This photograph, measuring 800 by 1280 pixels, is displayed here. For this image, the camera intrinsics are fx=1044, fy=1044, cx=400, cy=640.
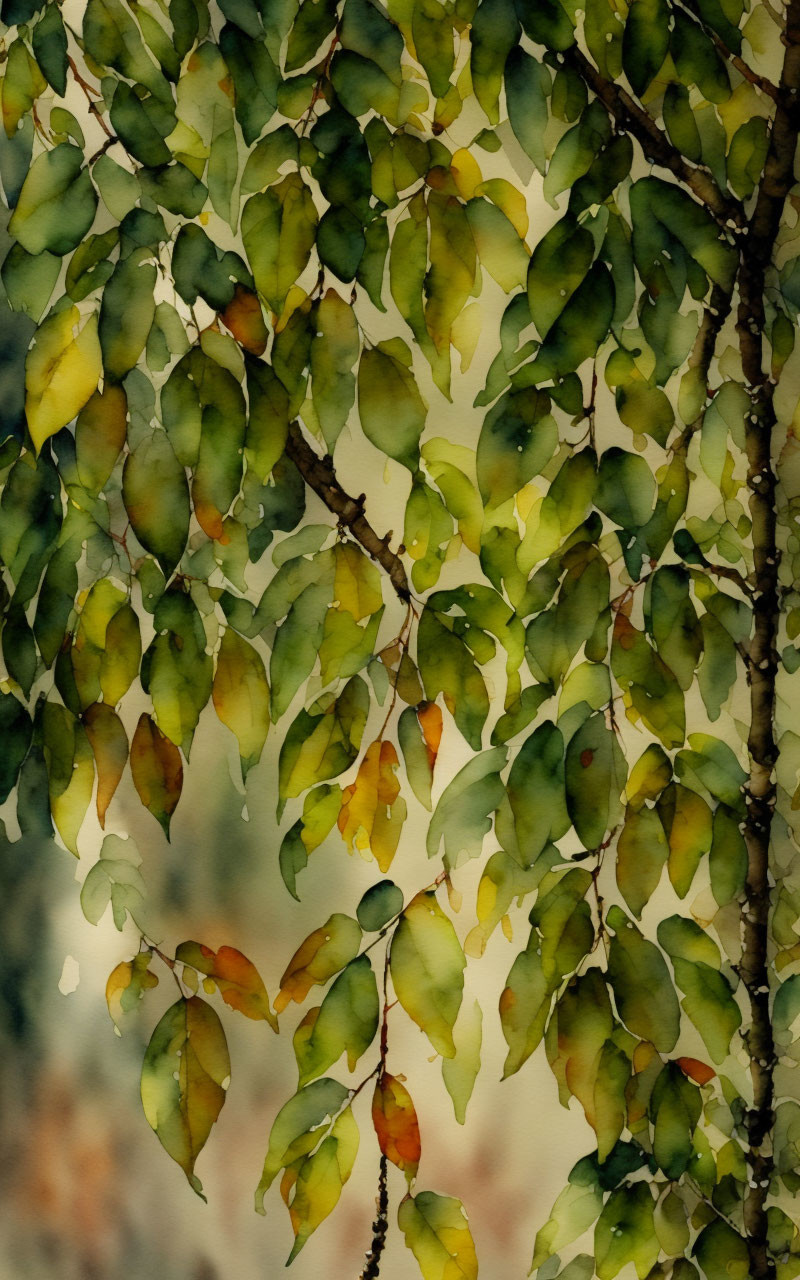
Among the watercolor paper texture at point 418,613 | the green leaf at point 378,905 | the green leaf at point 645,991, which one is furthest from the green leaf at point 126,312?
the green leaf at point 645,991

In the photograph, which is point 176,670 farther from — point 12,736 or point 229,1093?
point 229,1093

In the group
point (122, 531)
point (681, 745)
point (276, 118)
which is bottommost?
point (681, 745)

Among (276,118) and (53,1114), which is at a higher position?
(276,118)

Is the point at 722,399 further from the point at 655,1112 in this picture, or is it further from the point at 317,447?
the point at 655,1112

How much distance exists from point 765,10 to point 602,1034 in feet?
2.87

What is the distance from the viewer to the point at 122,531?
98 cm

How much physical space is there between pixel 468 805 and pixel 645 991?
0.68 feet

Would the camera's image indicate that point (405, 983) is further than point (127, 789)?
No

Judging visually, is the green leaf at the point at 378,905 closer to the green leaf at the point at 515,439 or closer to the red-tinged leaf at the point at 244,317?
the green leaf at the point at 515,439

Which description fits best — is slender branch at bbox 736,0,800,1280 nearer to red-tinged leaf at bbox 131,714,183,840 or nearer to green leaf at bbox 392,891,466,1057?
green leaf at bbox 392,891,466,1057

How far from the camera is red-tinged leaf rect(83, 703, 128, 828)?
91cm

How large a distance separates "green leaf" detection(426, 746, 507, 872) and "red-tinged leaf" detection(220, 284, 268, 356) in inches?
15.4

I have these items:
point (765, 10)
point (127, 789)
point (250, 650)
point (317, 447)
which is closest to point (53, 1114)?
point (127, 789)

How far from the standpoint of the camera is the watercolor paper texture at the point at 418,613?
0.84m
